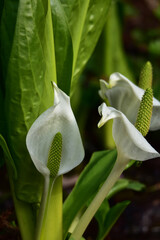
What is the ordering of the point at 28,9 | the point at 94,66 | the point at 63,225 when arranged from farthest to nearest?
the point at 94,66 < the point at 63,225 < the point at 28,9

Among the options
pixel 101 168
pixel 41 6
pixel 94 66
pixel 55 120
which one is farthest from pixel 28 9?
pixel 94 66

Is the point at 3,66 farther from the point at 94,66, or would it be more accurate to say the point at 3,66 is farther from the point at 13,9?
the point at 94,66

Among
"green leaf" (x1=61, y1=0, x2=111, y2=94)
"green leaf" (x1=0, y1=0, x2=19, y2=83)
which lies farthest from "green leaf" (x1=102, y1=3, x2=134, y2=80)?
"green leaf" (x1=0, y1=0, x2=19, y2=83)

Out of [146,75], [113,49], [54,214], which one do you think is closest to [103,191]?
[54,214]

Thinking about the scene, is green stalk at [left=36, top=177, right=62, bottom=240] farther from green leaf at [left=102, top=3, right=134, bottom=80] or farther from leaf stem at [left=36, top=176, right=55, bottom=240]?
green leaf at [left=102, top=3, right=134, bottom=80]

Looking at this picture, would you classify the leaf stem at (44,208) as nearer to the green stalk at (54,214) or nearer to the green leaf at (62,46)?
the green stalk at (54,214)

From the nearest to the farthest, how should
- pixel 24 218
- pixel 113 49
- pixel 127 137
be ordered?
pixel 127 137 < pixel 24 218 < pixel 113 49

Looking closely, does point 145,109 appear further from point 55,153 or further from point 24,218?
point 24,218
